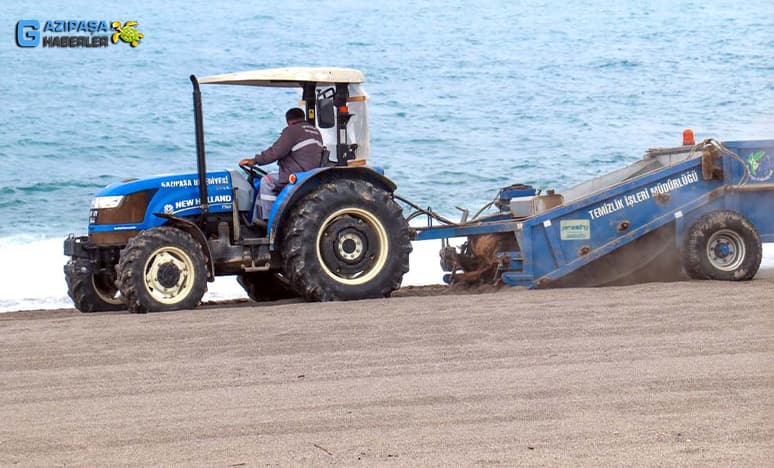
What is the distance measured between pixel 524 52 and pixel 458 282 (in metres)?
22.6

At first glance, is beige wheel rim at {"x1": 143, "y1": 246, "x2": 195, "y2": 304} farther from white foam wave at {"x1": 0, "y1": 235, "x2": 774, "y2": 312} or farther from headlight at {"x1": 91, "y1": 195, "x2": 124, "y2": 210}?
white foam wave at {"x1": 0, "y1": 235, "x2": 774, "y2": 312}

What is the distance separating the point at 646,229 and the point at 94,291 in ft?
15.2

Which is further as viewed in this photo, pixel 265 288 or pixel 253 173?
pixel 265 288

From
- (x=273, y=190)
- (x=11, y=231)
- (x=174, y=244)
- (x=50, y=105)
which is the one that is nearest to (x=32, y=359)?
(x=174, y=244)

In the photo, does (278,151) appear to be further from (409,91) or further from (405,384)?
(409,91)

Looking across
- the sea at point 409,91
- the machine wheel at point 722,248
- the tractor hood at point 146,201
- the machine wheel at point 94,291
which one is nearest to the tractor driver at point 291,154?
the tractor hood at point 146,201

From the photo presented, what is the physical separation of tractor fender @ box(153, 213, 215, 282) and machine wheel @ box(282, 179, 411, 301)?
1.97 feet

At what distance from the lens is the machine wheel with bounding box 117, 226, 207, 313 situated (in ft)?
29.1

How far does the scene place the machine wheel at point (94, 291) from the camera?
964cm

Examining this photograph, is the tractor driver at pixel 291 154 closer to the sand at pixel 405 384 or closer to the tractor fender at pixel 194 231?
the tractor fender at pixel 194 231

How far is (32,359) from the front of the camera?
7.05 m

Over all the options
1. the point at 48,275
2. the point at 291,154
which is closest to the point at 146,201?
the point at 291,154

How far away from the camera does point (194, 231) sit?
364 inches

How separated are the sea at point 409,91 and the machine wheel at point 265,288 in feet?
12.9
